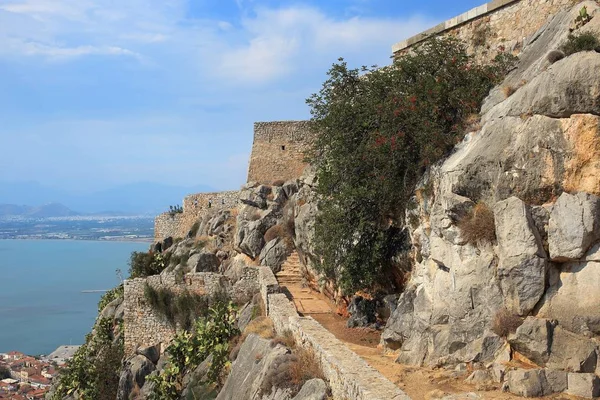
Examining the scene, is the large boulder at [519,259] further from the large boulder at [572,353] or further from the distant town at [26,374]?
the distant town at [26,374]

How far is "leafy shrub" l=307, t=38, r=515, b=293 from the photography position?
47.0 feet

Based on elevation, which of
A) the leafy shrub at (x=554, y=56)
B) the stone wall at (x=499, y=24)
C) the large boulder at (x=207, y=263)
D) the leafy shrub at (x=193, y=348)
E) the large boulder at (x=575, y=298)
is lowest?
the leafy shrub at (x=193, y=348)

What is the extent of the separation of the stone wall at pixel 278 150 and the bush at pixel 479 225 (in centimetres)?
2251

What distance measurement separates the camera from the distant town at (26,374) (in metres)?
51.2

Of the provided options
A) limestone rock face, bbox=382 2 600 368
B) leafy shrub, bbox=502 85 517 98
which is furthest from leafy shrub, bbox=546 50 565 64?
leafy shrub, bbox=502 85 517 98

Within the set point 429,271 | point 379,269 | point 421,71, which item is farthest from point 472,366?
point 421,71

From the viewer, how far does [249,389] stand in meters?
12.8

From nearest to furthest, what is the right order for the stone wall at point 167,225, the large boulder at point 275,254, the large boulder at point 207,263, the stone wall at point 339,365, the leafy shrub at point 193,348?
the stone wall at point 339,365 < the leafy shrub at point 193,348 < the large boulder at point 275,254 < the large boulder at point 207,263 < the stone wall at point 167,225

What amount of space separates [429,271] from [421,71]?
5.27 m

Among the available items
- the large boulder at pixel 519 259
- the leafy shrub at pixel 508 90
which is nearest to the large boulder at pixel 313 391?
the large boulder at pixel 519 259

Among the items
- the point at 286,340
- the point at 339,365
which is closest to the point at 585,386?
the point at 339,365

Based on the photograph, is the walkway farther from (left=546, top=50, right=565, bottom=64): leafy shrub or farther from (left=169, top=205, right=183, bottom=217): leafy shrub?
(left=169, top=205, right=183, bottom=217): leafy shrub

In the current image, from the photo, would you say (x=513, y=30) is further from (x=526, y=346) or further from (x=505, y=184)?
(x=526, y=346)

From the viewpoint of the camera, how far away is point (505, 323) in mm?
10406
